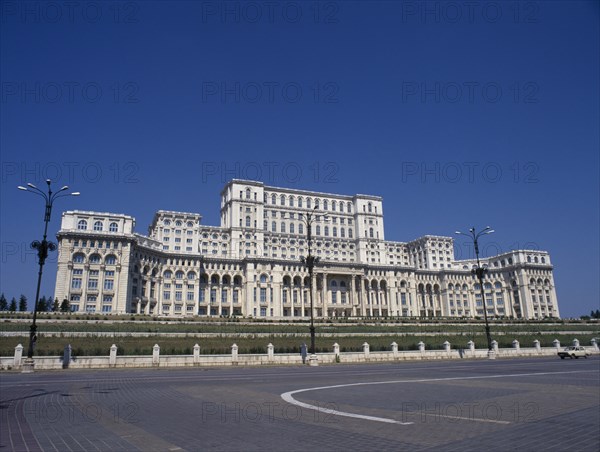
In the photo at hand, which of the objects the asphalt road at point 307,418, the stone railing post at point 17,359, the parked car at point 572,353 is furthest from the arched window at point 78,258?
the parked car at point 572,353

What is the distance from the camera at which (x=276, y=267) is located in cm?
11644

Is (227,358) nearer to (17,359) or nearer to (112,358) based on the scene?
(112,358)

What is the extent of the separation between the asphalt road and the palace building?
83.6 metres

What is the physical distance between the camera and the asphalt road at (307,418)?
7355 millimetres

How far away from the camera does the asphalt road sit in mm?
7355

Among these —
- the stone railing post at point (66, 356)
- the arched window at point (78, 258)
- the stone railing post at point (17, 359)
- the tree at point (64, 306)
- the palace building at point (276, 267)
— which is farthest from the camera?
the palace building at point (276, 267)

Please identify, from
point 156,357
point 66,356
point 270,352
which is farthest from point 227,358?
point 66,356

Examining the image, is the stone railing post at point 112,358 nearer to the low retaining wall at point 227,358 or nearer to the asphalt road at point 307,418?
the low retaining wall at point 227,358

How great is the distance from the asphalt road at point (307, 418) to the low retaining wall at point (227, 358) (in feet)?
45.2

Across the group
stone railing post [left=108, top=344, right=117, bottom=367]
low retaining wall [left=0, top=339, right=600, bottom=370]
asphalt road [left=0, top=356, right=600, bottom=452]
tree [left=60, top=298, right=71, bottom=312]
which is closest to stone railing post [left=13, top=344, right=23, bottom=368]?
low retaining wall [left=0, top=339, right=600, bottom=370]

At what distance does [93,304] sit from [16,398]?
8519 centimetres

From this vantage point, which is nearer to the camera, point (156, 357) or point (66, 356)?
point (66, 356)

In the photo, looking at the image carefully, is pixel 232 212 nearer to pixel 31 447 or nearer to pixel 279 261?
pixel 279 261

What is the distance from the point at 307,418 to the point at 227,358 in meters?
23.8
